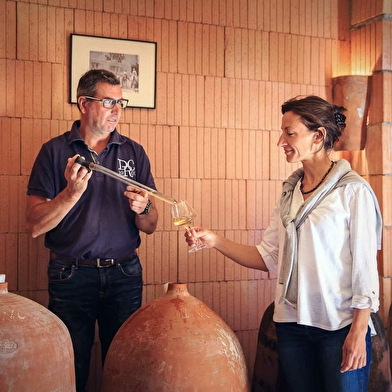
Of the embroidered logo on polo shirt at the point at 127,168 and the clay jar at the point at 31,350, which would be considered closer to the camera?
the clay jar at the point at 31,350

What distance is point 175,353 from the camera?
2.54 m

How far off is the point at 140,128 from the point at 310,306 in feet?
6.13

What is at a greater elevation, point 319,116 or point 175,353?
point 319,116

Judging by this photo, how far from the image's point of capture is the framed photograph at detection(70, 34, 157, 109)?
3.70 metres

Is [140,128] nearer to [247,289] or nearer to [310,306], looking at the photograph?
[247,289]

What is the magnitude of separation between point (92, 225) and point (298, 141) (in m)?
1.13

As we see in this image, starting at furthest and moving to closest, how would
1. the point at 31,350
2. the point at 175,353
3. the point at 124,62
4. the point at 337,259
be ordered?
1. the point at 124,62
2. the point at 175,353
3. the point at 337,259
4. the point at 31,350

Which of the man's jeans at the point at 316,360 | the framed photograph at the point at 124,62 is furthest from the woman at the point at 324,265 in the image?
the framed photograph at the point at 124,62

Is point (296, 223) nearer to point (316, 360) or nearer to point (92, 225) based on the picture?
point (316, 360)

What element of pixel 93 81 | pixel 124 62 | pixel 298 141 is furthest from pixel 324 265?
pixel 124 62

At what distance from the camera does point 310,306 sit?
2445 millimetres

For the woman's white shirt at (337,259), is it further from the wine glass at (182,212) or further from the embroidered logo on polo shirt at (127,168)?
the embroidered logo on polo shirt at (127,168)

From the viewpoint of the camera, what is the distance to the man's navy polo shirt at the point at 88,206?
9.91 feet

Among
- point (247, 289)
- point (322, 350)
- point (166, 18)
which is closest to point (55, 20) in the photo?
point (166, 18)
